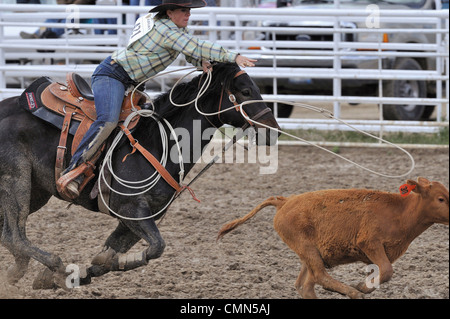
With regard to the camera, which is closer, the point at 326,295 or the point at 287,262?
the point at 326,295

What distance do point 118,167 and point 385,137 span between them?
216 inches

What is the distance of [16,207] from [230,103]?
1.55m

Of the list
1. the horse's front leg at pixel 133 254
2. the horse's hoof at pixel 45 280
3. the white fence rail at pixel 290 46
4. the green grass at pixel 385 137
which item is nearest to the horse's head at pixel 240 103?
the horse's front leg at pixel 133 254

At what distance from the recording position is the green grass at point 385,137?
9438mm

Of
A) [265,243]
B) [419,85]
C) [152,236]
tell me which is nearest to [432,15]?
[419,85]

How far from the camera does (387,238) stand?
420cm

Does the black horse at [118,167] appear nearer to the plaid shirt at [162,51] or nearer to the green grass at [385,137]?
the plaid shirt at [162,51]

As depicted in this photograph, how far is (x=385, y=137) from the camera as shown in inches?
374

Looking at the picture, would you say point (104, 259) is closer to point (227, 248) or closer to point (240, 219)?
point (240, 219)

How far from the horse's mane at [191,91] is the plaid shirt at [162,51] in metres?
0.13

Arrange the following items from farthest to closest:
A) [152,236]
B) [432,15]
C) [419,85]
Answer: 1. [419,85]
2. [432,15]
3. [152,236]

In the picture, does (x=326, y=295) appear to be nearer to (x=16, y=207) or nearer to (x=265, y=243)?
(x=265, y=243)

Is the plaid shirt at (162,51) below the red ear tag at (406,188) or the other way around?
the other way around

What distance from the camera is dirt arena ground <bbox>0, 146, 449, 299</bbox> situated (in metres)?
5.13
